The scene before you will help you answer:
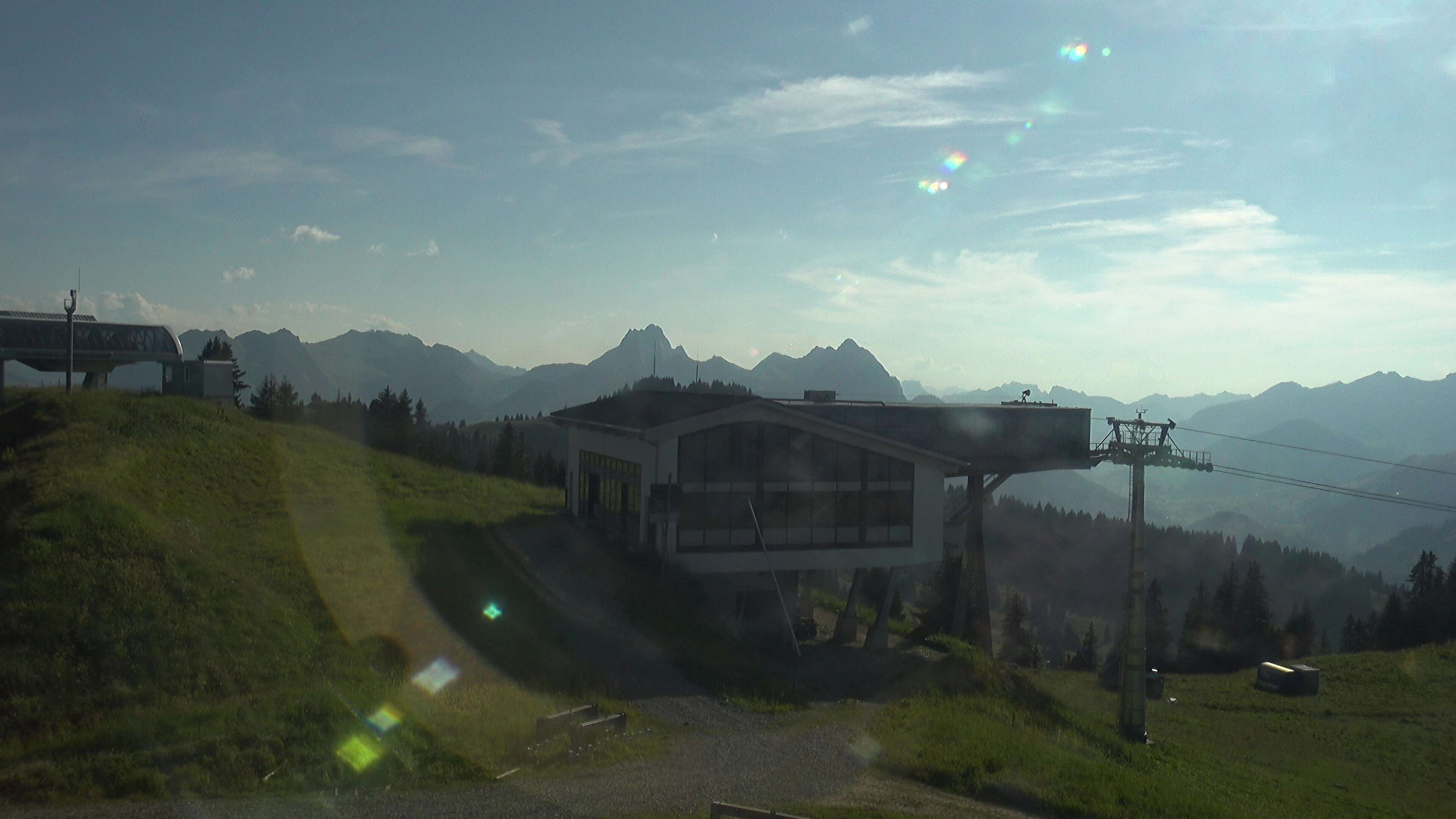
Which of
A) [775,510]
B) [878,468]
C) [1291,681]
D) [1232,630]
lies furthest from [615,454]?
[1232,630]

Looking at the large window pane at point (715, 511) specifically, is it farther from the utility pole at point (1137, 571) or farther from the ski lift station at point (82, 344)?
the ski lift station at point (82, 344)

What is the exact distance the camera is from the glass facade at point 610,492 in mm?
27125

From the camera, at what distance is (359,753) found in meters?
11.4

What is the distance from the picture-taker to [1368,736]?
30.7 metres

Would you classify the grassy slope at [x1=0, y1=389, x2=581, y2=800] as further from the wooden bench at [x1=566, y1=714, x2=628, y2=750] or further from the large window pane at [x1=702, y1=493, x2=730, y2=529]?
the large window pane at [x1=702, y1=493, x2=730, y2=529]

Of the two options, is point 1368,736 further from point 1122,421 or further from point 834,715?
point 834,715

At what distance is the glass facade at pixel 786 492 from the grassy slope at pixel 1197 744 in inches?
208

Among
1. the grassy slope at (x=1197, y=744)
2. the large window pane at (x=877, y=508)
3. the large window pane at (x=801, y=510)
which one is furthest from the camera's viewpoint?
the large window pane at (x=877, y=508)

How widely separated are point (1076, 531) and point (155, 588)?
148846mm

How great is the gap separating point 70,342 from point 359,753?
26694 mm

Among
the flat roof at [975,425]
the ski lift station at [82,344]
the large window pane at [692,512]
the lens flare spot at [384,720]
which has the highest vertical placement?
the ski lift station at [82,344]

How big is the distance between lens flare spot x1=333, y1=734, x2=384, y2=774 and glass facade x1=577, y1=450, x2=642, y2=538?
48.3 ft

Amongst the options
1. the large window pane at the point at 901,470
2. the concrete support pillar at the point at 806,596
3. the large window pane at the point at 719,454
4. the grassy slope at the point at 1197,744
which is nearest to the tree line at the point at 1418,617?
the grassy slope at the point at 1197,744

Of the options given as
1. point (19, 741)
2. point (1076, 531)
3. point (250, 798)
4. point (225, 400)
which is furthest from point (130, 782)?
point (1076, 531)
